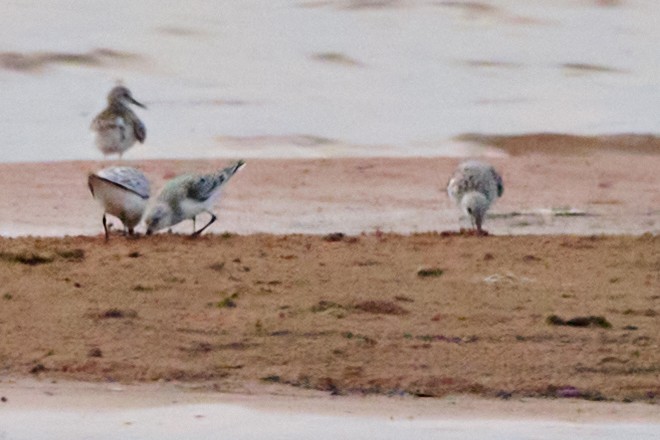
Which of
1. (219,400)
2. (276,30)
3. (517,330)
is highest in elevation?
(276,30)

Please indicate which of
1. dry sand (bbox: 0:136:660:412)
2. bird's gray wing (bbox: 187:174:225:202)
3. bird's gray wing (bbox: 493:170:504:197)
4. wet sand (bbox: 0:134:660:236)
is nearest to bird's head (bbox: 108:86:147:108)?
wet sand (bbox: 0:134:660:236)

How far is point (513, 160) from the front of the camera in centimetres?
1530

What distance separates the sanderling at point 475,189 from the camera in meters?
12.5

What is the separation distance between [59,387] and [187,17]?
39.1ft

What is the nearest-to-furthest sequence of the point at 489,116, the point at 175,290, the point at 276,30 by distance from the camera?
1. the point at 175,290
2. the point at 489,116
3. the point at 276,30

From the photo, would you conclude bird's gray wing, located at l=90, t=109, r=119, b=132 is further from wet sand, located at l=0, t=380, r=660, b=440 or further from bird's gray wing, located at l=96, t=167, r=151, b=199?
wet sand, located at l=0, t=380, r=660, b=440

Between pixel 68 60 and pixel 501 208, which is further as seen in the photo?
pixel 68 60

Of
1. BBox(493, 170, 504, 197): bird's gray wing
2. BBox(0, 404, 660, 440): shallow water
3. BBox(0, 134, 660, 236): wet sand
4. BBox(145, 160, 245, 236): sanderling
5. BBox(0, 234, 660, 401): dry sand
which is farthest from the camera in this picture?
BBox(493, 170, 504, 197): bird's gray wing

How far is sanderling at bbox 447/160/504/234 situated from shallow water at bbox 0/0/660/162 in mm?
2597

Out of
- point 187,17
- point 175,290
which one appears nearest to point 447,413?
point 175,290

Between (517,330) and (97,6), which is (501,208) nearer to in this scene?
(517,330)

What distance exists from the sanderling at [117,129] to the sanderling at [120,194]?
9.53 feet

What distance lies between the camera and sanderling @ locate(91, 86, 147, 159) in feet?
51.0

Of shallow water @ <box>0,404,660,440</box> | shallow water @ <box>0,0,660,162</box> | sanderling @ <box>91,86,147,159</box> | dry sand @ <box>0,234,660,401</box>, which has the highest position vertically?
shallow water @ <box>0,0,660,162</box>
